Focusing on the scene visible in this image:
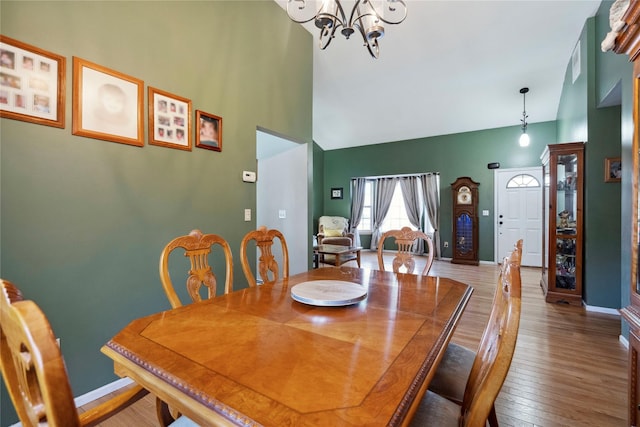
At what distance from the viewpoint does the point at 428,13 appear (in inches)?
135

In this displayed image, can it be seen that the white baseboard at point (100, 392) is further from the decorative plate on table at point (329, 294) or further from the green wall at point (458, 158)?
the green wall at point (458, 158)

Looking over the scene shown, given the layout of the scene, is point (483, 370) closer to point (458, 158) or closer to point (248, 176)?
point (248, 176)

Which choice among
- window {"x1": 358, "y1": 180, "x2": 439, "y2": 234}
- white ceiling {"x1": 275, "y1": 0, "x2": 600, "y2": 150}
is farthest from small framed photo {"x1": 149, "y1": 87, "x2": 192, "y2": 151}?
window {"x1": 358, "y1": 180, "x2": 439, "y2": 234}

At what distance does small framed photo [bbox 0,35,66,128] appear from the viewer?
4.88ft

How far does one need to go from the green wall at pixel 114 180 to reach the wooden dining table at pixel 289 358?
1.07 meters

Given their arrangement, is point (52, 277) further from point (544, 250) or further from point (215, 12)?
point (544, 250)

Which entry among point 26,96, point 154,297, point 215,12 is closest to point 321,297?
point 154,297

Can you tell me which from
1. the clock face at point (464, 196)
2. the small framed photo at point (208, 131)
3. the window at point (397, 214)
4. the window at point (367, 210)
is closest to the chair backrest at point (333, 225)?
the window at point (367, 210)

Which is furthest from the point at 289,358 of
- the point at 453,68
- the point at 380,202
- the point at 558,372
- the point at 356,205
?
the point at 356,205

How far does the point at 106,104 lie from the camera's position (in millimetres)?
1869

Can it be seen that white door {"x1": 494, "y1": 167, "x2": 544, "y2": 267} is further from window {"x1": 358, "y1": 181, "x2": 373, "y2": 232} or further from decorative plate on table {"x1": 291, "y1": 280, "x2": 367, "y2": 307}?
decorative plate on table {"x1": 291, "y1": 280, "x2": 367, "y2": 307}

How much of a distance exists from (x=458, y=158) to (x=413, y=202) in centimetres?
144

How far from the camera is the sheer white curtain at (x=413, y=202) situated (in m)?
7.12

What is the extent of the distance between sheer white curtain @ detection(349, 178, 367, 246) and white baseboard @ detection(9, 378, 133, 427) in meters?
6.39
